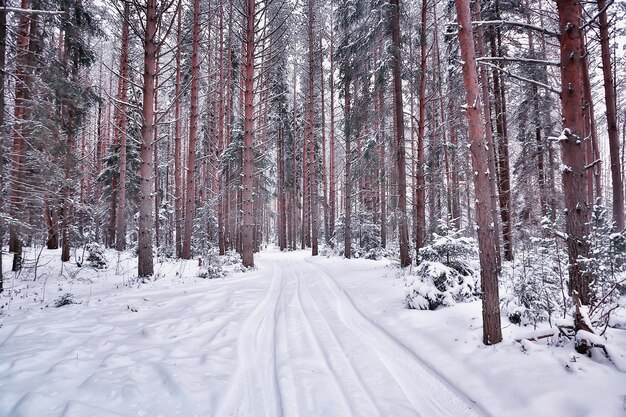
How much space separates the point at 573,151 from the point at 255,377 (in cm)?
465

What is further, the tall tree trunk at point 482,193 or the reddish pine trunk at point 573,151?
the tall tree trunk at point 482,193

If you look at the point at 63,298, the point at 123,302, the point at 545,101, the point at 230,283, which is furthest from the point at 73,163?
the point at 545,101

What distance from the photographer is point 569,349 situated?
3223mm

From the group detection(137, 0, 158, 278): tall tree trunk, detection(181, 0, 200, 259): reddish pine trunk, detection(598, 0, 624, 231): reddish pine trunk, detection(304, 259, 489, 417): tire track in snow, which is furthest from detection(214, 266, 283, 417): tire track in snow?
detection(598, 0, 624, 231): reddish pine trunk

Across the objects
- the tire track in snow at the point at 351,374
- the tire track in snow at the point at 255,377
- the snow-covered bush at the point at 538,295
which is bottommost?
the tire track in snow at the point at 351,374

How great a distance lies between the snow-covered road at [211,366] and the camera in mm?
2568

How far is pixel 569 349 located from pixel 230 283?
7.52 metres

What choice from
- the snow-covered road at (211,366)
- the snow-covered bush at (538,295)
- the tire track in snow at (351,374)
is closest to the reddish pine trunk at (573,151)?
the snow-covered bush at (538,295)

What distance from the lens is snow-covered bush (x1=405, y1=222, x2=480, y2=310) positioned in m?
5.35

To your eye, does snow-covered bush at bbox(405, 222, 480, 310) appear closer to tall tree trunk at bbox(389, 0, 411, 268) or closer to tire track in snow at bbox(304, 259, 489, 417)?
tire track in snow at bbox(304, 259, 489, 417)

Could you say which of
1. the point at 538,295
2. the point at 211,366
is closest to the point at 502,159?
the point at 538,295

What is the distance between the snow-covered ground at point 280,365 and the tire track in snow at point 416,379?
2 centimetres

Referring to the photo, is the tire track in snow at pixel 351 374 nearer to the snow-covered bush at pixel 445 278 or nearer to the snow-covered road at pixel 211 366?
the snow-covered road at pixel 211 366

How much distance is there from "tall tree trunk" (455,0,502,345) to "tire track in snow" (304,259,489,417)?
1.02 meters
